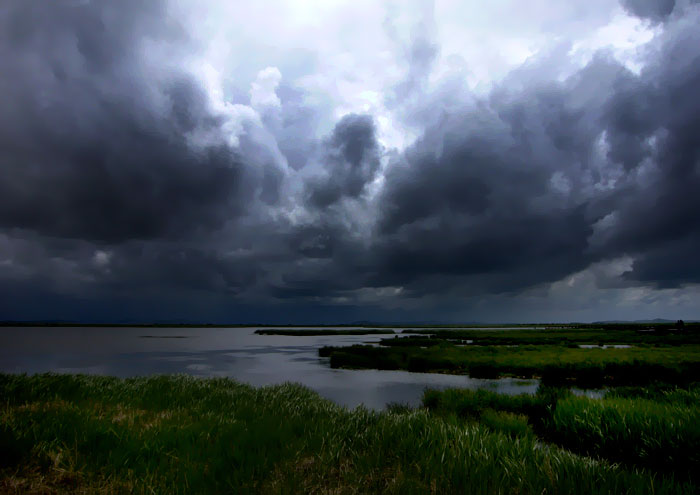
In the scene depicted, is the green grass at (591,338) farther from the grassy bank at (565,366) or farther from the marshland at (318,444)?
the marshland at (318,444)

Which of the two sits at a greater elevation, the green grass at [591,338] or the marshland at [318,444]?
the marshland at [318,444]

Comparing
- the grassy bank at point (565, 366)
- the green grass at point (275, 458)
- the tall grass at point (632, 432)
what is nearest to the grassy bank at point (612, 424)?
the tall grass at point (632, 432)

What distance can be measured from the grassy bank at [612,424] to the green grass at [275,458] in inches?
86.9

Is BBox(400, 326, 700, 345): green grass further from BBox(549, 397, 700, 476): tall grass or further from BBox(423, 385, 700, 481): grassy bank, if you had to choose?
BBox(549, 397, 700, 476): tall grass

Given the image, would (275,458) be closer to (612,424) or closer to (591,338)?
(612,424)

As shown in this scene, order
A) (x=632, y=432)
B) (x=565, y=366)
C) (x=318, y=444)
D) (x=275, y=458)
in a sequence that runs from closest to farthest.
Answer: (x=275, y=458) → (x=318, y=444) → (x=632, y=432) → (x=565, y=366)

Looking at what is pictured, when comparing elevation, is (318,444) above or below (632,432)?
above

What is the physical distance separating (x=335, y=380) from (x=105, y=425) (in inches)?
1044

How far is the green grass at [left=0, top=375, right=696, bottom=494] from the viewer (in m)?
6.41

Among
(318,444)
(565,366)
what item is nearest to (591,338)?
(565,366)

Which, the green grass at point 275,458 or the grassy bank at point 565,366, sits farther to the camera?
the grassy bank at point 565,366

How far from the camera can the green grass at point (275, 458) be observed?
21.0ft

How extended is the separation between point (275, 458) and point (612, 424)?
11810mm

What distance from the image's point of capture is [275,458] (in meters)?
7.64
